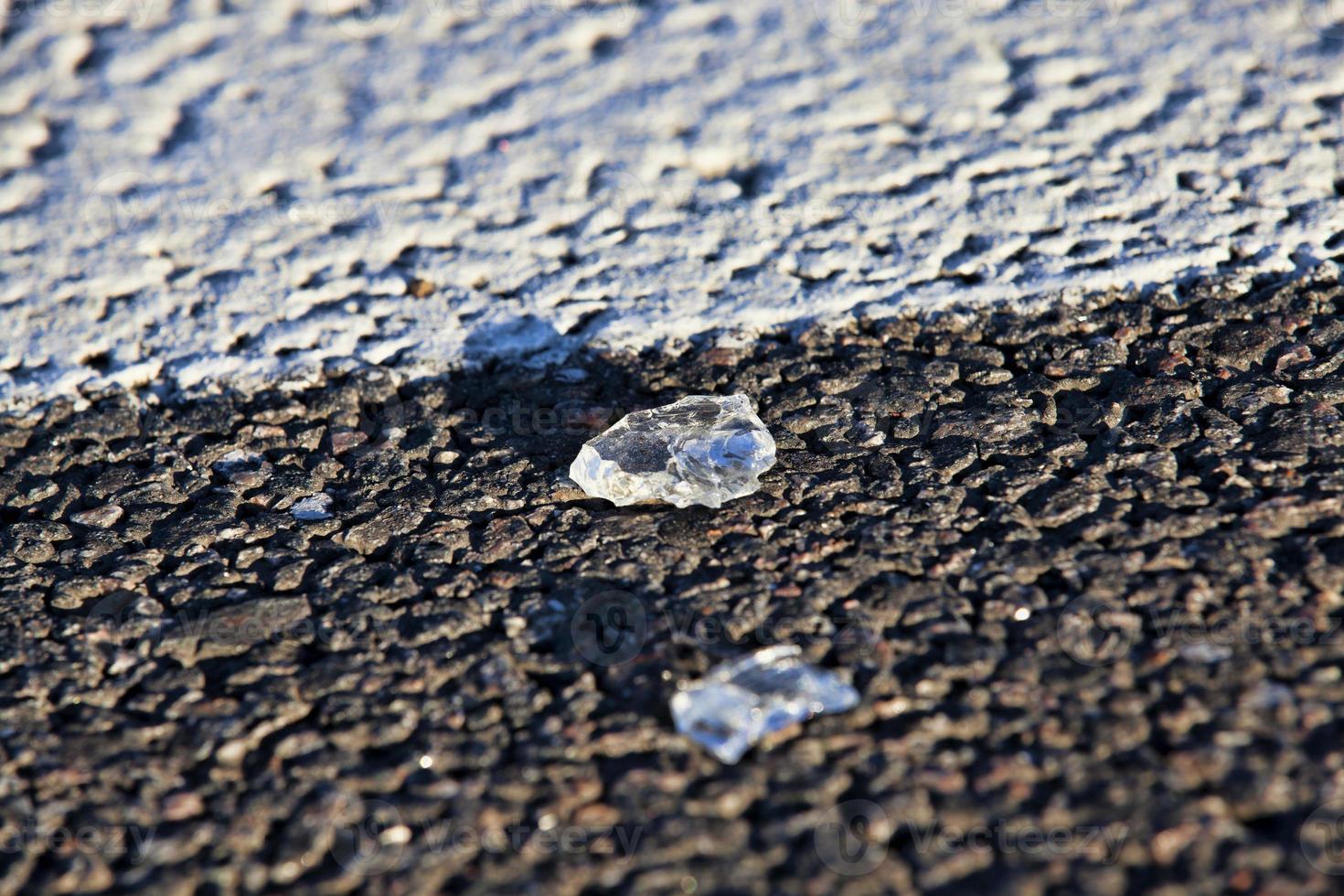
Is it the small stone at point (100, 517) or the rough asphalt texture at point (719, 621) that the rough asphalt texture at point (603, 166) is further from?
the small stone at point (100, 517)

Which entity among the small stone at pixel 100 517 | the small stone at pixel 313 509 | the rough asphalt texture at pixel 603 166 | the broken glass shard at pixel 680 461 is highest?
the rough asphalt texture at pixel 603 166

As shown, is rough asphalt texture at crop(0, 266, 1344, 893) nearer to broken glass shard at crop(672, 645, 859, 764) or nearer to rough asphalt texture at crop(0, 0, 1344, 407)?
broken glass shard at crop(672, 645, 859, 764)

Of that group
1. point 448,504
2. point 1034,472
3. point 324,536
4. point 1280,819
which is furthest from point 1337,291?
Result: point 324,536

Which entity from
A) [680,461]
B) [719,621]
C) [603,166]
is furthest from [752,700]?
[603,166]

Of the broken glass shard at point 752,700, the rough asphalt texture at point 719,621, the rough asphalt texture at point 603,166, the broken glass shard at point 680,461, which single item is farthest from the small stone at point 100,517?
the broken glass shard at point 752,700

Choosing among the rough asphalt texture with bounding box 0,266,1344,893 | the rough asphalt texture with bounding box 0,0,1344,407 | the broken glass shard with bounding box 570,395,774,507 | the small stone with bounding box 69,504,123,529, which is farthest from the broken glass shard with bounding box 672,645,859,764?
the small stone with bounding box 69,504,123,529

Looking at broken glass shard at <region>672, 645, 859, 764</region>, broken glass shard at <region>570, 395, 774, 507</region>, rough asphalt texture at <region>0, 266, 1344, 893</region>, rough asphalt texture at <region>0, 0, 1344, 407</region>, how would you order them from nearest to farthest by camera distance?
rough asphalt texture at <region>0, 266, 1344, 893</region>
broken glass shard at <region>672, 645, 859, 764</region>
broken glass shard at <region>570, 395, 774, 507</region>
rough asphalt texture at <region>0, 0, 1344, 407</region>

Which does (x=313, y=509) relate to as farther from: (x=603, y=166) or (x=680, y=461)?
(x=603, y=166)
